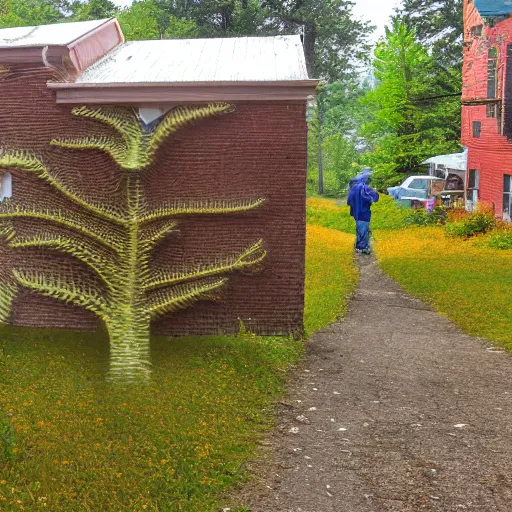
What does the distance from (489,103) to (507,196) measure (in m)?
3.22

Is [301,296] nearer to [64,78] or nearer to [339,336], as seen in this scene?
[339,336]

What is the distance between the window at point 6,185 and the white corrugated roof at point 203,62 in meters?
1.71

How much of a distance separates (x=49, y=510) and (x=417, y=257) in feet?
56.2

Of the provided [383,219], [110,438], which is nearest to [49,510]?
[110,438]

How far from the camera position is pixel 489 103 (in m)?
25.5

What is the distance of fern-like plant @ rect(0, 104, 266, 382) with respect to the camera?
959 cm

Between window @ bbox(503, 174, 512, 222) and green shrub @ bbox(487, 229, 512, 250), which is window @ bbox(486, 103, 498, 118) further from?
green shrub @ bbox(487, 229, 512, 250)

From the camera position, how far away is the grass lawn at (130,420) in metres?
6.06

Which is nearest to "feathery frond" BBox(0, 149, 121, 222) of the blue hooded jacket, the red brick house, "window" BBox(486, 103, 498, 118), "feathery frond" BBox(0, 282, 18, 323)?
"feathery frond" BBox(0, 282, 18, 323)

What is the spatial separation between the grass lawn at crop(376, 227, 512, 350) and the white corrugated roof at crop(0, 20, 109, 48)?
7.97 meters

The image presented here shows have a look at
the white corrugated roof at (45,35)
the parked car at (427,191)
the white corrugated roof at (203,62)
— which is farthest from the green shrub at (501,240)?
the white corrugated roof at (45,35)

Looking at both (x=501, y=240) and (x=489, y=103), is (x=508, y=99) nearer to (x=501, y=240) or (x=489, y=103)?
(x=489, y=103)

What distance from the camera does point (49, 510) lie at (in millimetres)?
5699

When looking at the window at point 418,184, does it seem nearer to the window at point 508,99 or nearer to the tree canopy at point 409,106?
the tree canopy at point 409,106
